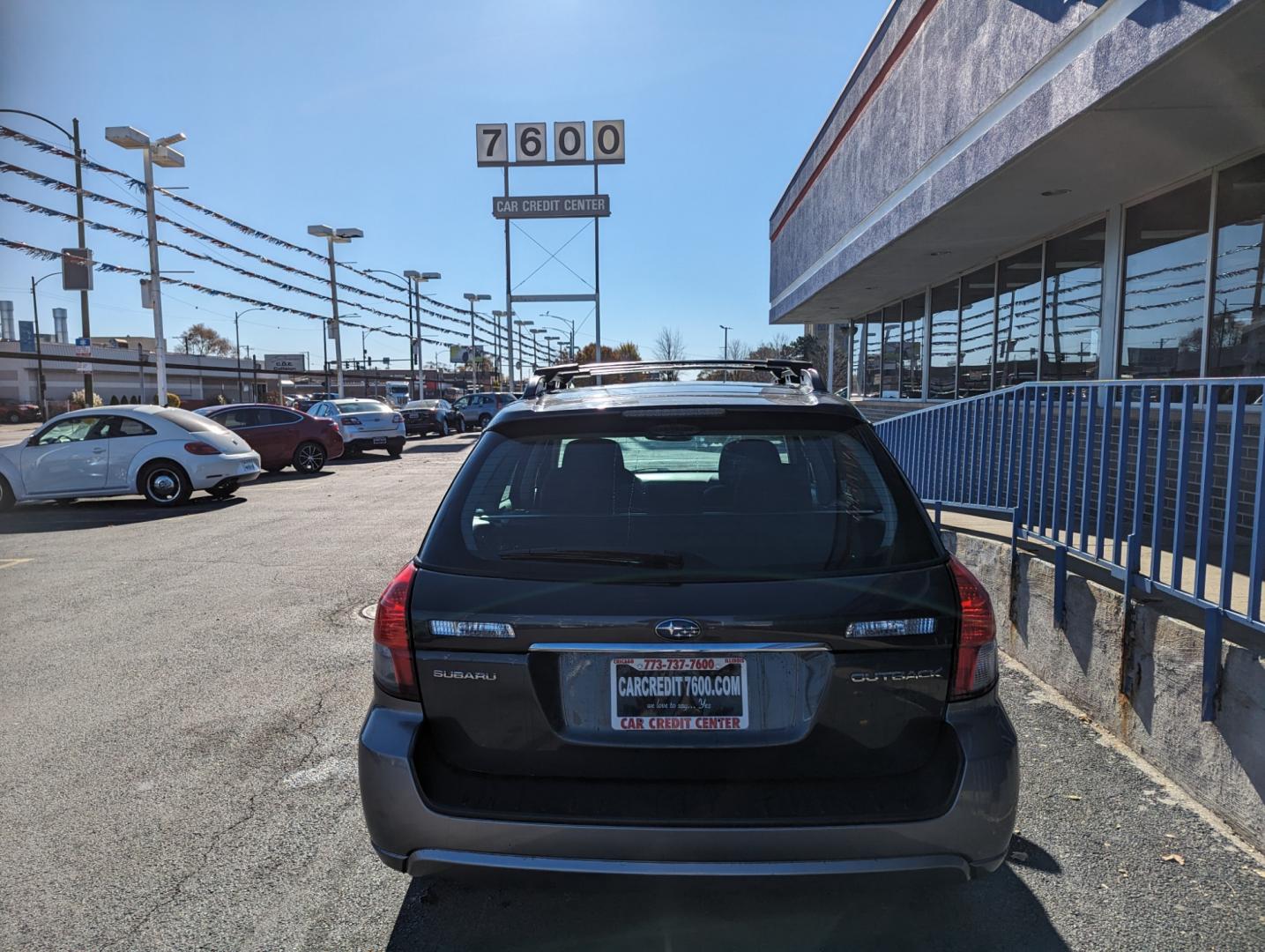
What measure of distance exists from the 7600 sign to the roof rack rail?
3553 centimetres

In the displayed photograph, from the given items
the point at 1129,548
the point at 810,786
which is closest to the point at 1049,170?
the point at 1129,548

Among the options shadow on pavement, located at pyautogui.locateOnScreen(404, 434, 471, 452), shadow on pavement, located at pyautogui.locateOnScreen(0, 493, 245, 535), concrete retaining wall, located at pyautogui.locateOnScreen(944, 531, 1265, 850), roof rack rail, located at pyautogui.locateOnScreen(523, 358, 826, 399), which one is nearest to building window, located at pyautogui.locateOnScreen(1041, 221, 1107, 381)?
concrete retaining wall, located at pyautogui.locateOnScreen(944, 531, 1265, 850)

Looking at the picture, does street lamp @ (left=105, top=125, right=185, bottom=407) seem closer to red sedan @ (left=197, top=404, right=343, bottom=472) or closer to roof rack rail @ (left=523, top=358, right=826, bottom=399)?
red sedan @ (left=197, top=404, right=343, bottom=472)

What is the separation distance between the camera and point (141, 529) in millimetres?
11266

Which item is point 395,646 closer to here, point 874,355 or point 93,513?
point 93,513

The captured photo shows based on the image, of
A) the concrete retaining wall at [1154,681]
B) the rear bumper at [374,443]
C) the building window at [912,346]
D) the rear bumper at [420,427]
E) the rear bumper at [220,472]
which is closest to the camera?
the concrete retaining wall at [1154,681]

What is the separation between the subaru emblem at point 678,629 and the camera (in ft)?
7.24

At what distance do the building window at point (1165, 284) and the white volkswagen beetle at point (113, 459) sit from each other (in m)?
12.7

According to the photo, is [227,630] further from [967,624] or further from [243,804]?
[967,624]

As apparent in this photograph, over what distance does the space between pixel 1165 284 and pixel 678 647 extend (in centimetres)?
810

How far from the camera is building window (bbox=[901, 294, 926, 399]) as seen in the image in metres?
17.0

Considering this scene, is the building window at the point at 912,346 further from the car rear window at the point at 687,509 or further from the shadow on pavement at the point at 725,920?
the shadow on pavement at the point at 725,920

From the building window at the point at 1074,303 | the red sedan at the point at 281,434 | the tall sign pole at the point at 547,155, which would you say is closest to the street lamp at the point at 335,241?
the tall sign pole at the point at 547,155

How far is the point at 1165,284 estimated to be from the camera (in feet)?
27.0
